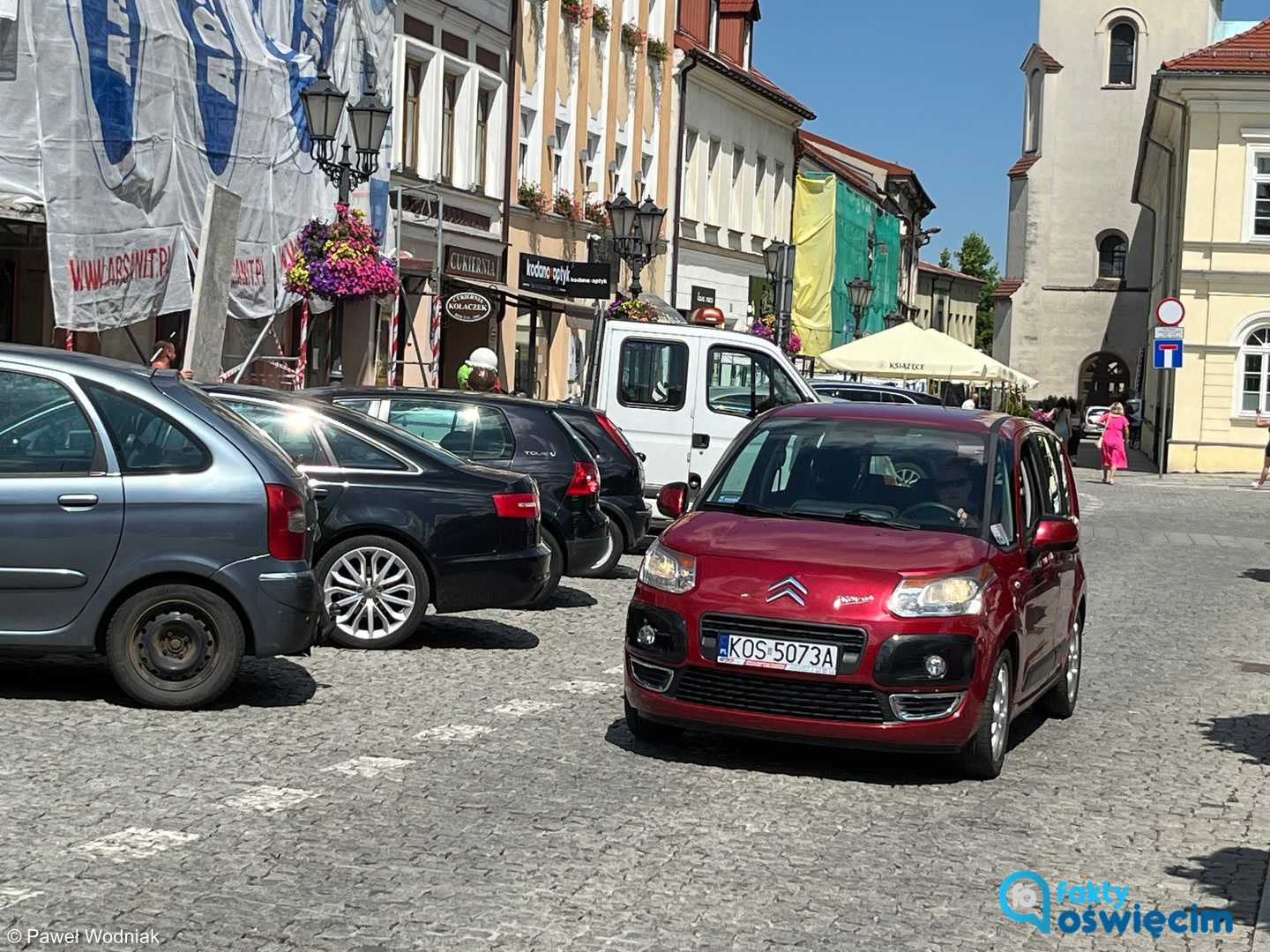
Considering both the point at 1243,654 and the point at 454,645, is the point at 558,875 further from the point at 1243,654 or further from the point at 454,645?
the point at 1243,654

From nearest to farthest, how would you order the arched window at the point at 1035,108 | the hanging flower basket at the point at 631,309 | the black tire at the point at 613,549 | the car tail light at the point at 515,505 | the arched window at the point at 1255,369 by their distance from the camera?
the car tail light at the point at 515,505 < the black tire at the point at 613,549 < the hanging flower basket at the point at 631,309 < the arched window at the point at 1255,369 < the arched window at the point at 1035,108

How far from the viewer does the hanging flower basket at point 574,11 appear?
132ft

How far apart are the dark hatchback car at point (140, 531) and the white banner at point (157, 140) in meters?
11.8

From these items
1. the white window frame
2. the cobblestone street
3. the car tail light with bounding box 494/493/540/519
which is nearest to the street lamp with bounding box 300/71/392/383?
the car tail light with bounding box 494/493/540/519

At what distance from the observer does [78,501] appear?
358 inches

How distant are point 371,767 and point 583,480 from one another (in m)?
6.90

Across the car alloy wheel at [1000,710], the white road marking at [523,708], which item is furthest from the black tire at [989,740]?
the white road marking at [523,708]

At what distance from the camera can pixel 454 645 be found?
12.5 m

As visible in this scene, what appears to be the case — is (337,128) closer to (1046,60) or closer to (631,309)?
(631,309)

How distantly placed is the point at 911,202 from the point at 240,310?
77346 mm

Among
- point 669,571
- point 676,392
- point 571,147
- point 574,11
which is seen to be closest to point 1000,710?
point 669,571

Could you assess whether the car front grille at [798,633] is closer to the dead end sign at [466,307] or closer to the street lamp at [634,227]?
the street lamp at [634,227]

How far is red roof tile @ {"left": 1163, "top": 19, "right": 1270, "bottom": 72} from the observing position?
1834 inches

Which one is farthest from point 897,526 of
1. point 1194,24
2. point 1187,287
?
point 1194,24
